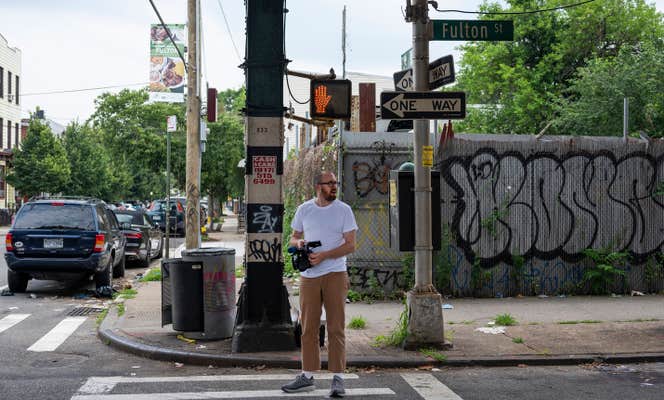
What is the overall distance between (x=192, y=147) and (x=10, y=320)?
6929mm

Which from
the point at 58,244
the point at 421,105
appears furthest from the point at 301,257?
the point at 58,244

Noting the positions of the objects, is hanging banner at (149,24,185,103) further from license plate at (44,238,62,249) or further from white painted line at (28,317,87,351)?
white painted line at (28,317,87,351)

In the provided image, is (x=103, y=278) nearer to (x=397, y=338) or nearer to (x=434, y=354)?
(x=397, y=338)

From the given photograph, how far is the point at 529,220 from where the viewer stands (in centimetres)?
1252

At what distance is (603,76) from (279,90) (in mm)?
21243

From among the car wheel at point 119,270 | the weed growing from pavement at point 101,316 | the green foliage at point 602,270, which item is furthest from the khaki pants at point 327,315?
the car wheel at point 119,270

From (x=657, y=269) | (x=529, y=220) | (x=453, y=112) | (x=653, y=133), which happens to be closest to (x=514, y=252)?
(x=529, y=220)

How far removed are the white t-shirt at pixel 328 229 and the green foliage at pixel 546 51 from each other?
108 feet

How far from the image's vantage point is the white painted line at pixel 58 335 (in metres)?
8.97

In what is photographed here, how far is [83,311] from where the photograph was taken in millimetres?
12258

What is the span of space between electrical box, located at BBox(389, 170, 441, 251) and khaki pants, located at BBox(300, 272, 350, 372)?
236 centimetres

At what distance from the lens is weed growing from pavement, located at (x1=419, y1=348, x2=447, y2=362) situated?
7.93m

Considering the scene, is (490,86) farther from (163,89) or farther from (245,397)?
(245,397)

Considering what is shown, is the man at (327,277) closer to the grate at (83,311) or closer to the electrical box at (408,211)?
the electrical box at (408,211)
